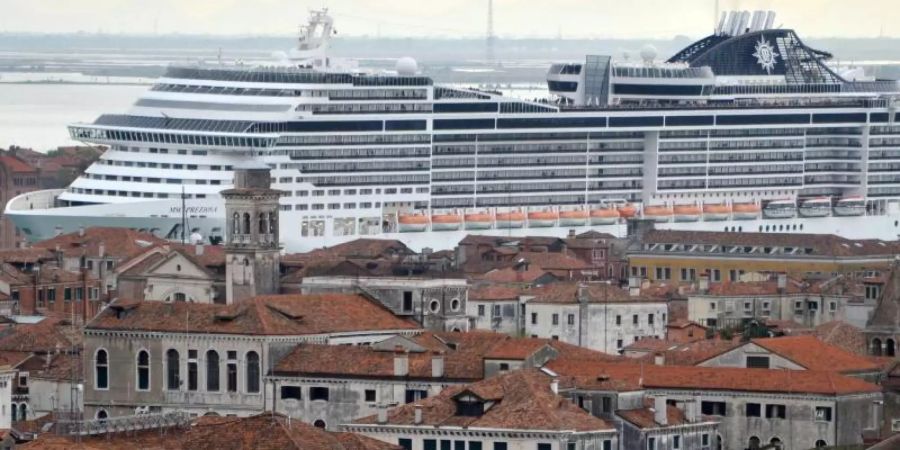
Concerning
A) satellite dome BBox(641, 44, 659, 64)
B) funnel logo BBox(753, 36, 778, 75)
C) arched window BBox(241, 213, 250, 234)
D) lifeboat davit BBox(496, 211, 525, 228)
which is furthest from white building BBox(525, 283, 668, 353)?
funnel logo BBox(753, 36, 778, 75)

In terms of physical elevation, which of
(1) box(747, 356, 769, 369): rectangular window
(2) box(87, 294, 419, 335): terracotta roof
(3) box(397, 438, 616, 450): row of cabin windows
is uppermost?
(2) box(87, 294, 419, 335): terracotta roof

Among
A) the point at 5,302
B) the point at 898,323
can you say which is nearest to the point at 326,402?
A: the point at 898,323

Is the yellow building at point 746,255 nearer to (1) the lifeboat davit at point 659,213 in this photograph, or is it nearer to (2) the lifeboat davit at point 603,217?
(2) the lifeboat davit at point 603,217

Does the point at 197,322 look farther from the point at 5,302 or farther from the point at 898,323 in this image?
the point at 5,302

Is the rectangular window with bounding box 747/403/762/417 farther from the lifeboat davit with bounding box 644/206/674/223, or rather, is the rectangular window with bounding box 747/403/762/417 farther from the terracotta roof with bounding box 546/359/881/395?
the lifeboat davit with bounding box 644/206/674/223

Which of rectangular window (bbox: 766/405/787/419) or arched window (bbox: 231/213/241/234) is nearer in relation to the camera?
rectangular window (bbox: 766/405/787/419)

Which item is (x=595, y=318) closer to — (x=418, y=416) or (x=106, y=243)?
(x=418, y=416)
